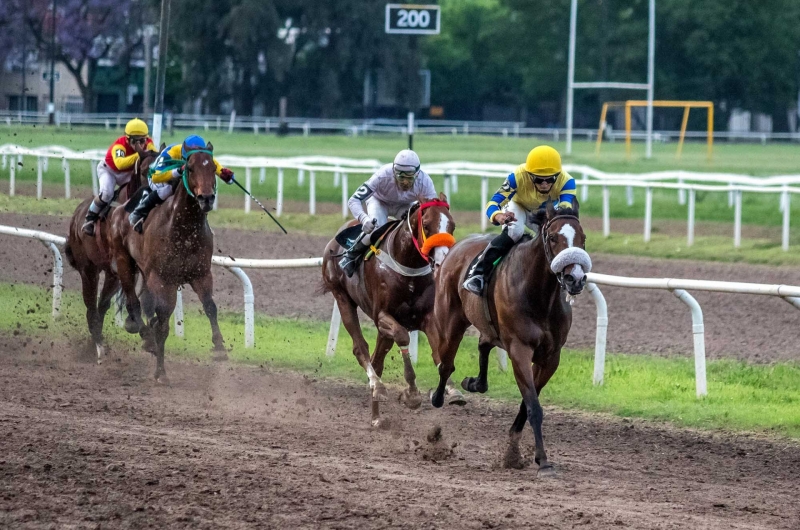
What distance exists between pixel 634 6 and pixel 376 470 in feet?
166

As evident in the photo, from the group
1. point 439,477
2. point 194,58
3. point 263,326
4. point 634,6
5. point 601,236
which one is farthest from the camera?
point 634,6

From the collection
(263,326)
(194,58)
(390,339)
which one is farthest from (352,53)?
(390,339)

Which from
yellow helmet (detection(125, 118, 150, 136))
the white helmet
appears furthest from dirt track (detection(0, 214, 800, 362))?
the white helmet

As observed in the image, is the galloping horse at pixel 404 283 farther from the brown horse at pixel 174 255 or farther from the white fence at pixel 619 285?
the brown horse at pixel 174 255

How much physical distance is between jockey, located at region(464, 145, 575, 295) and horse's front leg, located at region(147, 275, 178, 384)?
3084mm

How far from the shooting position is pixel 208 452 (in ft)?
20.4

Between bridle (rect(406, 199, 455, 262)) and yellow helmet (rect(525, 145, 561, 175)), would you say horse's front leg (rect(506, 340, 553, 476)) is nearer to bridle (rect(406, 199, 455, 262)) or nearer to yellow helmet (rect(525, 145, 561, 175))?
yellow helmet (rect(525, 145, 561, 175))

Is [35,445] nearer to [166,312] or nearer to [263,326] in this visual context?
[166,312]

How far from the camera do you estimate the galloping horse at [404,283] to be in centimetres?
736

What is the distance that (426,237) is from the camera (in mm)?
7352

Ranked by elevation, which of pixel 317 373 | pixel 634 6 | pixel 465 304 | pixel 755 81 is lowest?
pixel 317 373

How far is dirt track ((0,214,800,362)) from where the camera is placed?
9.92 metres

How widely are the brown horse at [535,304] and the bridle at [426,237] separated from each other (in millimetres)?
265

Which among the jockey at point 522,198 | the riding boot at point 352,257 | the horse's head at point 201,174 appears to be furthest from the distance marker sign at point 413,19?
the jockey at point 522,198
